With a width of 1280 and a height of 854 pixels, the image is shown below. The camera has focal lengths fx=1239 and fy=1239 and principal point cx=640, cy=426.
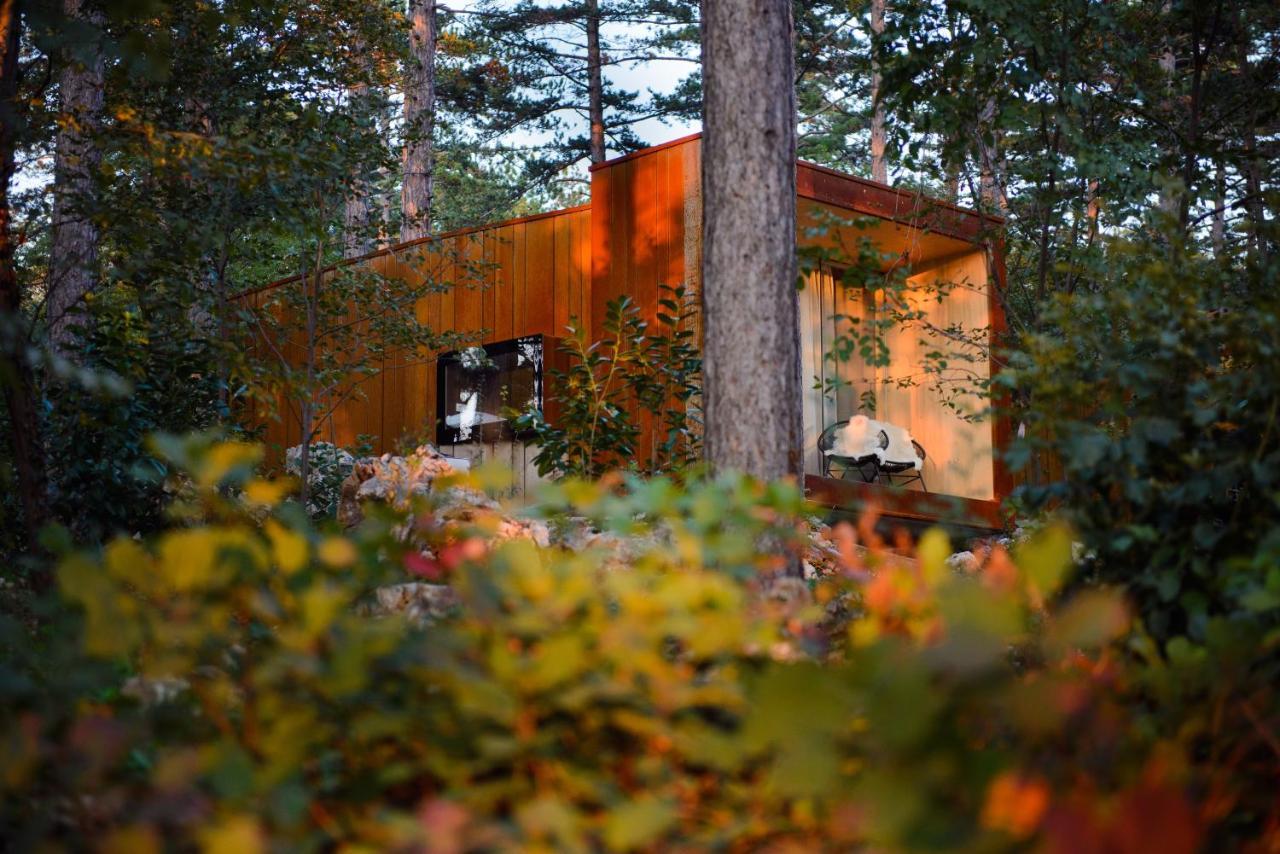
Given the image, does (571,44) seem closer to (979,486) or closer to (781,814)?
(979,486)

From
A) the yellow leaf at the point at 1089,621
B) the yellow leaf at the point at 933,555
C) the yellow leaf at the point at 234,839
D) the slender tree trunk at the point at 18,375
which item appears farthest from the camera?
the slender tree trunk at the point at 18,375

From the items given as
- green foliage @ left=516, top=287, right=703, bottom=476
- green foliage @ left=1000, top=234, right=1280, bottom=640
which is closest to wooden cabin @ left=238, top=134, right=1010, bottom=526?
green foliage @ left=516, top=287, right=703, bottom=476

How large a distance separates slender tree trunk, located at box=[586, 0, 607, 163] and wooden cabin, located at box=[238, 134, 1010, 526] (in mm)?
10054

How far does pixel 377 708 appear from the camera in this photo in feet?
4.37

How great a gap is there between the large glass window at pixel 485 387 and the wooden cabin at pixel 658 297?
0.06 ft

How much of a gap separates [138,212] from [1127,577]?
3.83 m

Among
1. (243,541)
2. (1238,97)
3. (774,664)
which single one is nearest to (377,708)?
(243,541)

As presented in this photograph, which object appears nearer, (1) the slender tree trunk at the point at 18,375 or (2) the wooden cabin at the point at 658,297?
(1) the slender tree trunk at the point at 18,375

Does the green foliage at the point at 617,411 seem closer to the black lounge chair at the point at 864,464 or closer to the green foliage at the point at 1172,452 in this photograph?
the black lounge chair at the point at 864,464

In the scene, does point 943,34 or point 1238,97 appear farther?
point 1238,97

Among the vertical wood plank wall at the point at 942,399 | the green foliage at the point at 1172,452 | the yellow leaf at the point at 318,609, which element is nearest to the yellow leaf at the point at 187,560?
the yellow leaf at the point at 318,609

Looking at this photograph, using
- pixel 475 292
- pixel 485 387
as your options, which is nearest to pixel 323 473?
pixel 485 387

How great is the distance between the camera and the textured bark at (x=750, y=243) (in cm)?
399

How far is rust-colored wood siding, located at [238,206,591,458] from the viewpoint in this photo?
30.9 feet
